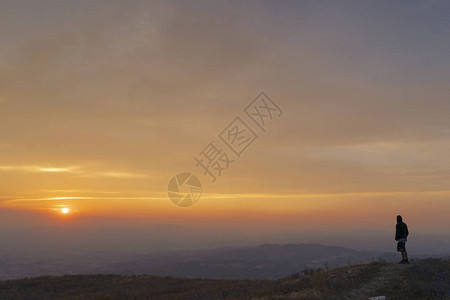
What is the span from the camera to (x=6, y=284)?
97.3 feet

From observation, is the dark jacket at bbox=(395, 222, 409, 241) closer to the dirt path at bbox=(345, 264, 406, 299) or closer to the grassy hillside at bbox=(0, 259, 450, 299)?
the grassy hillside at bbox=(0, 259, 450, 299)

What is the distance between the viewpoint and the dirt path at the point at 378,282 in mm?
14171

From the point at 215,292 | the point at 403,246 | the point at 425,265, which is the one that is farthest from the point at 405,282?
the point at 215,292

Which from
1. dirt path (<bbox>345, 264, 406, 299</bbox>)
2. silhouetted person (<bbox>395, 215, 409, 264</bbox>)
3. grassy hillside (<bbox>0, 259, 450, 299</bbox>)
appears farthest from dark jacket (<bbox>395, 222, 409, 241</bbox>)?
dirt path (<bbox>345, 264, 406, 299</bbox>)

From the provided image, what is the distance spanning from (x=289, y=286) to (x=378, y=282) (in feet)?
16.3

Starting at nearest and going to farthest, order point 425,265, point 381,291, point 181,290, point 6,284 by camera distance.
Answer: point 381,291 → point 425,265 → point 181,290 → point 6,284

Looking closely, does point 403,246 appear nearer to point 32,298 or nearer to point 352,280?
point 352,280

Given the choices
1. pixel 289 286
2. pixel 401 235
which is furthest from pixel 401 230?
pixel 289 286

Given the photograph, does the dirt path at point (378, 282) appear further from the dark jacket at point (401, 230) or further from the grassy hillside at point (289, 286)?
the dark jacket at point (401, 230)

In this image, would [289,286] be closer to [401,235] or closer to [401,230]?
[401,235]

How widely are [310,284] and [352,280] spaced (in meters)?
2.38

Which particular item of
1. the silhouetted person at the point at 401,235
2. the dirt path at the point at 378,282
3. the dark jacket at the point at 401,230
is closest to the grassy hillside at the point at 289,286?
the dirt path at the point at 378,282

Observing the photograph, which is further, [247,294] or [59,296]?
[59,296]

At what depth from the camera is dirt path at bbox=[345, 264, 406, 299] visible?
46.5ft
